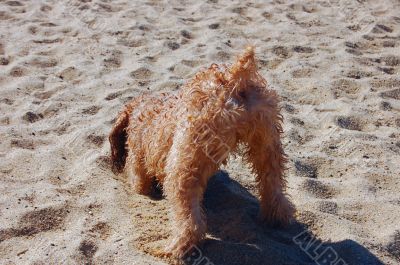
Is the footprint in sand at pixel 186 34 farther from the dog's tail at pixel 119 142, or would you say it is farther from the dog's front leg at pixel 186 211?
the dog's front leg at pixel 186 211

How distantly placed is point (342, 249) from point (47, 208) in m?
2.18

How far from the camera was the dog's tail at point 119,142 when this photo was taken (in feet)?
16.2

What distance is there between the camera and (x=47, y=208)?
4.19m

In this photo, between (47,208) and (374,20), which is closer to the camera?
(47,208)

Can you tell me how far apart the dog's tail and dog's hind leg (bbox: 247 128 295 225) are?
154 cm

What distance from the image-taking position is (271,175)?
3.81m

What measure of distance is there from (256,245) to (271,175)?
0.48 metres

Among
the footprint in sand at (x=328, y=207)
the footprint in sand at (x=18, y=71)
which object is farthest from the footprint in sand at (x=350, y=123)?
the footprint in sand at (x=18, y=71)

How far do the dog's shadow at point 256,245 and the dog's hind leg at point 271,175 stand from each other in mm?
123

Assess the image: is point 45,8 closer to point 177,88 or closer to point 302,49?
point 177,88

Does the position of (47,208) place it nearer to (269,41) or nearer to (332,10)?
(269,41)

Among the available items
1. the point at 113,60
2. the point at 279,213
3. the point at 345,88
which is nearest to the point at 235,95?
the point at 279,213

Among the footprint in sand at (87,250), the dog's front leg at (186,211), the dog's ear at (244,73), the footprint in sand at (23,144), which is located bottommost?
the footprint in sand at (23,144)

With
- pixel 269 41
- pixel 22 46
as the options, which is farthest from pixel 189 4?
pixel 22 46
